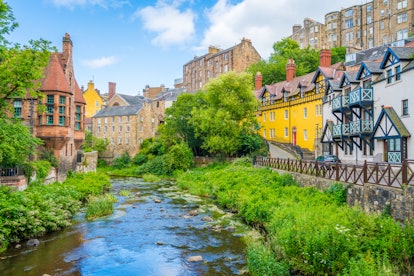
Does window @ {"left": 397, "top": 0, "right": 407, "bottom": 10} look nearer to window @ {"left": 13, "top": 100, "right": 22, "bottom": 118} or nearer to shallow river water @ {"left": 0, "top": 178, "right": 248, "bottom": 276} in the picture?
shallow river water @ {"left": 0, "top": 178, "right": 248, "bottom": 276}

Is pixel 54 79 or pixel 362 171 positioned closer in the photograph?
pixel 362 171

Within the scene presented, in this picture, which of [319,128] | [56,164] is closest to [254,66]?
[319,128]

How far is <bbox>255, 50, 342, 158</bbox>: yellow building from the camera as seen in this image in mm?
39750

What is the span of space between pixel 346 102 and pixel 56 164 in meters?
25.6

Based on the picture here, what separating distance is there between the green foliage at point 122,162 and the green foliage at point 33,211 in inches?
1393

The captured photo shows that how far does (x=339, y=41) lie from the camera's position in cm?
8388

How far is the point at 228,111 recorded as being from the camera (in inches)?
1642

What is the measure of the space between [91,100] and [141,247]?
7421 cm

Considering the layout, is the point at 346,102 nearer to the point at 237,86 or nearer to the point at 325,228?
the point at 237,86

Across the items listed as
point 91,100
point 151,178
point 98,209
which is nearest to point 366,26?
point 151,178

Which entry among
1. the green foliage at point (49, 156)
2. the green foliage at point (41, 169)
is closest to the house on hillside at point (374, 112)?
the green foliage at point (41, 169)

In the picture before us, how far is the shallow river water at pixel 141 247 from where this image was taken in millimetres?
13316

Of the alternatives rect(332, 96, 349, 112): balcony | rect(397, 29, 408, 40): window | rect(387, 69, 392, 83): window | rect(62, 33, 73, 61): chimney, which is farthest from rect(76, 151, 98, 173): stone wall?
rect(397, 29, 408, 40): window

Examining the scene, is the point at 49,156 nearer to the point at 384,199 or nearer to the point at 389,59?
the point at 384,199
